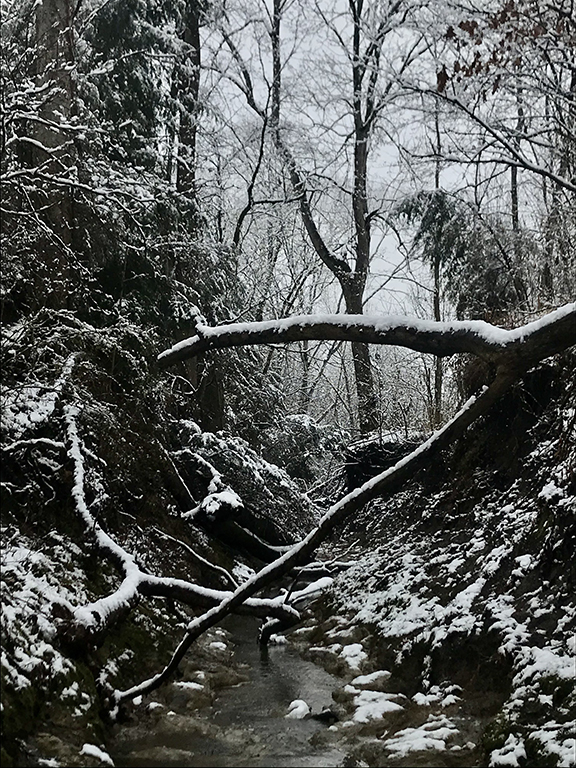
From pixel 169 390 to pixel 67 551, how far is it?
2841 millimetres

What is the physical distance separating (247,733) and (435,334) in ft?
11.0

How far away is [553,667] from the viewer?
460cm

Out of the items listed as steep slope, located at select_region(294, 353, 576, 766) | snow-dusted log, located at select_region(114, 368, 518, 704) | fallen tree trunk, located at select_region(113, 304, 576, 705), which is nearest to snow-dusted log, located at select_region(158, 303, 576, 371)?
fallen tree trunk, located at select_region(113, 304, 576, 705)

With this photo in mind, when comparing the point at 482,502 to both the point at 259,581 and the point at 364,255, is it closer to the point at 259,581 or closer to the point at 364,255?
the point at 259,581

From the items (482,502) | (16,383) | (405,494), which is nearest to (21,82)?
(16,383)

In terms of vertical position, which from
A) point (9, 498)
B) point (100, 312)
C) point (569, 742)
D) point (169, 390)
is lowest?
point (569, 742)

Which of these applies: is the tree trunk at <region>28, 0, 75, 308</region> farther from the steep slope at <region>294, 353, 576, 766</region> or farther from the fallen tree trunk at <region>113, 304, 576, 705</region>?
the steep slope at <region>294, 353, 576, 766</region>

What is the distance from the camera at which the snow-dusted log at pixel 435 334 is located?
16.6ft

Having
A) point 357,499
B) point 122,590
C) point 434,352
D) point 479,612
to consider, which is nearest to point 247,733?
point 122,590

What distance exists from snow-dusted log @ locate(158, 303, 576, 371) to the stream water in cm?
309

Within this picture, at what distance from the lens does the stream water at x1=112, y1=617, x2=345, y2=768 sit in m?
4.19

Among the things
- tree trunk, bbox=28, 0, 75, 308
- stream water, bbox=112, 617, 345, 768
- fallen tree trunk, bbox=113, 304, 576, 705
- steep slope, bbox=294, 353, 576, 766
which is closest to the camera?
stream water, bbox=112, 617, 345, 768

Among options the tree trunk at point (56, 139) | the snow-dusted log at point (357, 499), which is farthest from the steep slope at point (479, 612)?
the tree trunk at point (56, 139)

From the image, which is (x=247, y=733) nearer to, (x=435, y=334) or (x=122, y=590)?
(x=122, y=590)
